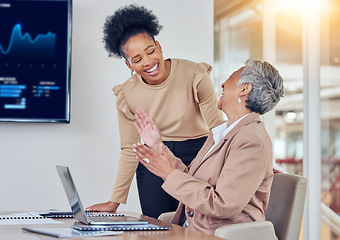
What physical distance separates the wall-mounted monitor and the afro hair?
82 cm

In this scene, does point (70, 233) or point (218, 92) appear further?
point (218, 92)

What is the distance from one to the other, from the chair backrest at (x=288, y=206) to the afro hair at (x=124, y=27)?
988 mm

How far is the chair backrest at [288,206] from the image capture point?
1946 mm

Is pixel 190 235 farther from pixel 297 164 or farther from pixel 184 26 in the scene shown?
pixel 297 164

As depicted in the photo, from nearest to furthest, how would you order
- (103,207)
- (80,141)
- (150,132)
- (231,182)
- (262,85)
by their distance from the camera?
1. (231,182)
2. (262,85)
3. (150,132)
4. (103,207)
5. (80,141)

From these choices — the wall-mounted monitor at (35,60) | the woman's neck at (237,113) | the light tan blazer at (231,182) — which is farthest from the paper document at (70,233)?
the wall-mounted monitor at (35,60)

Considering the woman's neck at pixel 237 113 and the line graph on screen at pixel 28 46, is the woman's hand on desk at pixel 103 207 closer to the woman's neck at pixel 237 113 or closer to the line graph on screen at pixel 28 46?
the woman's neck at pixel 237 113

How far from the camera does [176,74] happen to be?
2572 mm

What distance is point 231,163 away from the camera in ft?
A: 5.78

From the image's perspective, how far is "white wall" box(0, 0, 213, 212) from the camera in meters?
3.27

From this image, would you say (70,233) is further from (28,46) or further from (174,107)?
(28,46)

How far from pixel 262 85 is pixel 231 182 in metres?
0.42

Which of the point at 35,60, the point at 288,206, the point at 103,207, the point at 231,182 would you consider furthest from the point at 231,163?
the point at 35,60

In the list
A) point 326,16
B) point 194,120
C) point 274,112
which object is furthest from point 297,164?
point 194,120
